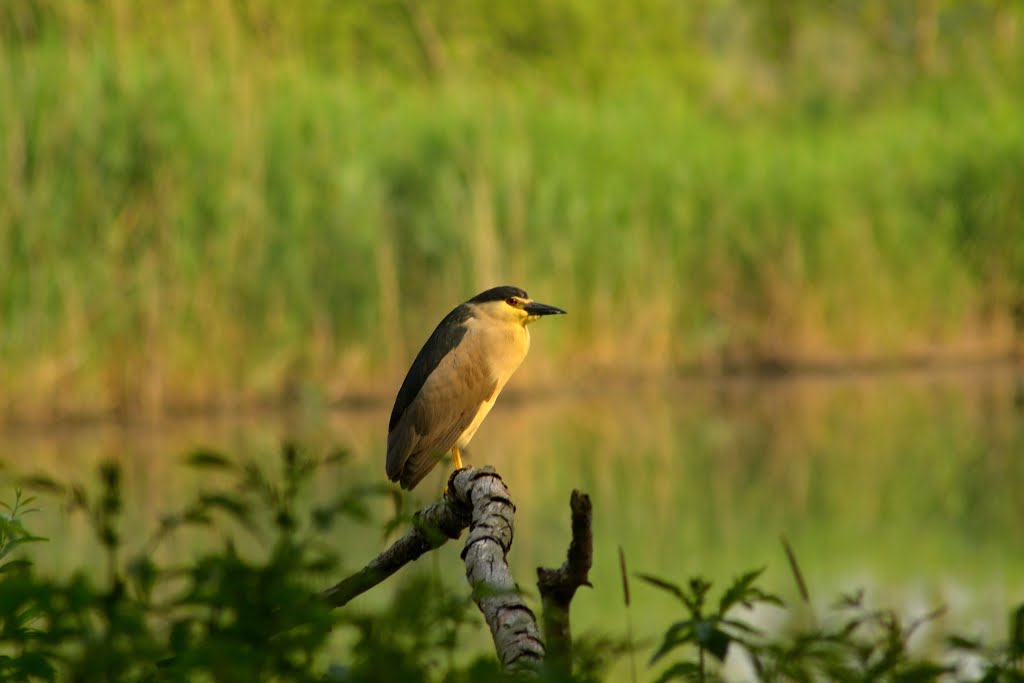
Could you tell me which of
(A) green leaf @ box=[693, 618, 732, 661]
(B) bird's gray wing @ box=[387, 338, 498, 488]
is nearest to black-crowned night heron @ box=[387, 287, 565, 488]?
(B) bird's gray wing @ box=[387, 338, 498, 488]

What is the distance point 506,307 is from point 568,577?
8.23ft

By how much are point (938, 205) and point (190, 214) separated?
8.00m

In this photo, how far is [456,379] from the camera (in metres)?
4.19

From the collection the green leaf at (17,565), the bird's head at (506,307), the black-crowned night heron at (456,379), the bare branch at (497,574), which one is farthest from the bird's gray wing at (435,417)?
the green leaf at (17,565)

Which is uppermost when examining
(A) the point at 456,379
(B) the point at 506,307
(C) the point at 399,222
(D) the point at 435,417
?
(C) the point at 399,222

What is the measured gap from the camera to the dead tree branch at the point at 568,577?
5.94 ft

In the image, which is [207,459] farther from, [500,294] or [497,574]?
[500,294]

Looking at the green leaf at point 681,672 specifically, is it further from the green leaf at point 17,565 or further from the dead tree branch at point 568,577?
the green leaf at point 17,565

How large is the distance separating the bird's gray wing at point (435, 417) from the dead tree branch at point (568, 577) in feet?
6.75

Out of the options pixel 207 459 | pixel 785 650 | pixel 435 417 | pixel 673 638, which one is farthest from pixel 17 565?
pixel 435 417

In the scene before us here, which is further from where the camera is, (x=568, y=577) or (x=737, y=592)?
(x=568, y=577)

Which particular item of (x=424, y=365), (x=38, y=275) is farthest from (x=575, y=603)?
(x=38, y=275)

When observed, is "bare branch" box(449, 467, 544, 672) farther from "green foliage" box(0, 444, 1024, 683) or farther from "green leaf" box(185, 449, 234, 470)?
"green leaf" box(185, 449, 234, 470)

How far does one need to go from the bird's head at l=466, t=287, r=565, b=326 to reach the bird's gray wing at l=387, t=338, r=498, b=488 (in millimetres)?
144
